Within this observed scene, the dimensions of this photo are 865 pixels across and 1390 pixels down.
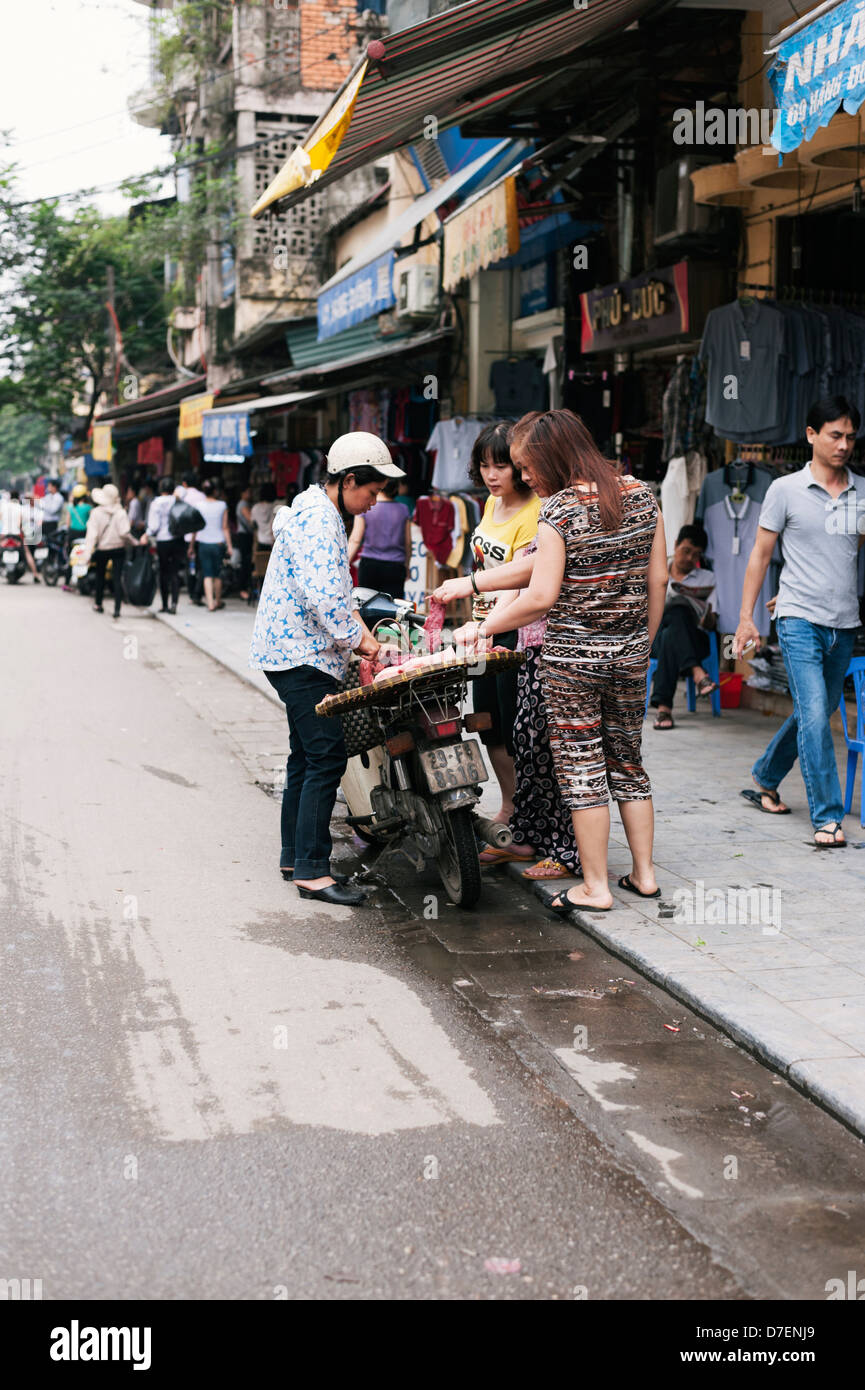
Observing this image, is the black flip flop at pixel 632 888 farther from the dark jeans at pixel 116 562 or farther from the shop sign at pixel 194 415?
the shop sign at pixel 194 415

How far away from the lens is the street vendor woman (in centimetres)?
561

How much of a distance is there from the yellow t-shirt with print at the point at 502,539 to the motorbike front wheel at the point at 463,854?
991mm

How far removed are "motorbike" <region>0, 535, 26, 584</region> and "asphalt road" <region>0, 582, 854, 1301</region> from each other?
20.5 meters

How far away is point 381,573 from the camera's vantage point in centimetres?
1240


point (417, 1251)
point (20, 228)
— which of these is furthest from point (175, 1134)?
point (20, 228)

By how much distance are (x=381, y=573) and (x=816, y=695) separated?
247 inches

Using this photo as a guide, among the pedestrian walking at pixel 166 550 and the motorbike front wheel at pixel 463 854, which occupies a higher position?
the pedestrian walking at pixel 166 550

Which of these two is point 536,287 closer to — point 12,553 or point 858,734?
point 858,734

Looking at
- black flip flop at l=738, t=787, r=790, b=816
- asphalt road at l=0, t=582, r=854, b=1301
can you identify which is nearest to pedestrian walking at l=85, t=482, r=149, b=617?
asphalt road at l=0, t=582, r=854, b=1301

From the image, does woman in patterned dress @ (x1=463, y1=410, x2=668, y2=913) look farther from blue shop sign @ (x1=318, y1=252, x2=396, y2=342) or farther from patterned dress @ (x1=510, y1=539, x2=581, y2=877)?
blue shop sign @ (x1=318, y1=252, x2=396, y2=342)

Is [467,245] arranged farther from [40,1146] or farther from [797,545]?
[40,1146]

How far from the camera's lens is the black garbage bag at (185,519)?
59.9 feet

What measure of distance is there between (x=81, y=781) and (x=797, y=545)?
429 centimetres

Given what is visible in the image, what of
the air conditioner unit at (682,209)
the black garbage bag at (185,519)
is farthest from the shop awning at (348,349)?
the air conditioner unit at (682,209)
